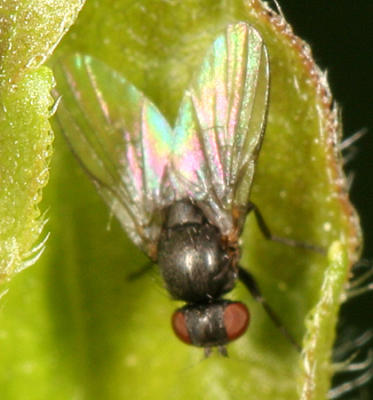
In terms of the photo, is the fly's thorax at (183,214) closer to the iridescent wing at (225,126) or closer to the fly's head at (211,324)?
the iridescent wing at (225,126)

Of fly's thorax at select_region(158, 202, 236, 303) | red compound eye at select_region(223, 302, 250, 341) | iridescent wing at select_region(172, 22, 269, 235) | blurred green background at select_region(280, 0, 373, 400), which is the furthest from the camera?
blurred green background at select_region(280, 0, 373, 400)

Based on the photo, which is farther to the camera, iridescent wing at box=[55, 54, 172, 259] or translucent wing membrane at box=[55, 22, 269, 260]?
iridescent wing at box=[55, 54, 172, 259]

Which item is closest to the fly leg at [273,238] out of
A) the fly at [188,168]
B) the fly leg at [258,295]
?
the fly at [188,168]

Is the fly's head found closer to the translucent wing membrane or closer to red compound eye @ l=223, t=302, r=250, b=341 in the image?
red compound eye @ l=223, t=302, r=250, b=341

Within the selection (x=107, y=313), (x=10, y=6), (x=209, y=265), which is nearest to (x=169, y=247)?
(x=209, y=265)

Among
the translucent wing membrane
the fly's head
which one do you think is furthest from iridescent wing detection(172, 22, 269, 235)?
the fly's head

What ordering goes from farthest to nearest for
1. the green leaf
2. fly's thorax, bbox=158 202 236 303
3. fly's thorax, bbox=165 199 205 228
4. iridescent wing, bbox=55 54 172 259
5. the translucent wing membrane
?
fly's thorax, bbox=165 199 205 228
fly's thorax, bbox=158 202 236 303
iridescent wing, bbox=55 54 172 259
the translucent wing membrane
the green leaf
